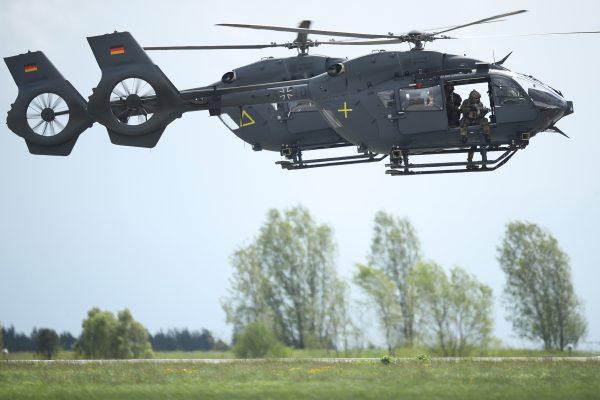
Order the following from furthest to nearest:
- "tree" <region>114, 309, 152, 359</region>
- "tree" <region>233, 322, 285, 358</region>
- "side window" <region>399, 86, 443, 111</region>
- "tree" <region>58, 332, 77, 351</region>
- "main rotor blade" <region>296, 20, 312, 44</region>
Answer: "tree" <region>58, 332, 77, 351</region>, "tree" <region>114, 309, 152, 359</region>, "tree" <region>233, 322, 285, 358</region>, "main rotor blade" <region>296, 20, 312, 44</region>, "side window" <region>399, 86, 443, 111</region>

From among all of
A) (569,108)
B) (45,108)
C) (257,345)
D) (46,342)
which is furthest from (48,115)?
(46,342)

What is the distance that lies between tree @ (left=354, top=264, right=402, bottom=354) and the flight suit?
30792mm

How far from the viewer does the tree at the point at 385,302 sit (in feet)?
190

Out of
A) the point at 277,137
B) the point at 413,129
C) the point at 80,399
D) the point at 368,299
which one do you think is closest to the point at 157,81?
the point at 277,137

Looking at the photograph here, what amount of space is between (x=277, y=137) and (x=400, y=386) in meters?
12.7

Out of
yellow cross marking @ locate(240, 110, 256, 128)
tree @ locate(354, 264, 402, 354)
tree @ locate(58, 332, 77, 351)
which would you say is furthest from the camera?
tree @ locate(58, 332, 77, 351)

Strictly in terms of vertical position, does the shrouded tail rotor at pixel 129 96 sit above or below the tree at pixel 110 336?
above

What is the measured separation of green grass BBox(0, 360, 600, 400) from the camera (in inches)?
896

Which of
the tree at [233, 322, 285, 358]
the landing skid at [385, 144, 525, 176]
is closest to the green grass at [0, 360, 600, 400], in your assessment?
the landing skid at [385, 144, 525, 176]

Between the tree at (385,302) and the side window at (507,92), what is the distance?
3126 cm

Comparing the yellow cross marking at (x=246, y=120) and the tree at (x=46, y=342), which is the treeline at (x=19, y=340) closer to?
the tree at (x=46, y=342)

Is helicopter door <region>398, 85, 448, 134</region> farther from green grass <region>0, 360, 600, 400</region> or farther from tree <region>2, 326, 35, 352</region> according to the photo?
tree <region>2, 326, 35, 352</region>

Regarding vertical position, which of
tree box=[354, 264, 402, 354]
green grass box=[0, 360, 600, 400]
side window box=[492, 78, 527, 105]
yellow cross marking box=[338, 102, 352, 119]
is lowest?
green grass box=[0, 360, 600, 400]

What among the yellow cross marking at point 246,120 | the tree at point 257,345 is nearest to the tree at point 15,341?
the tree at point 257,345
